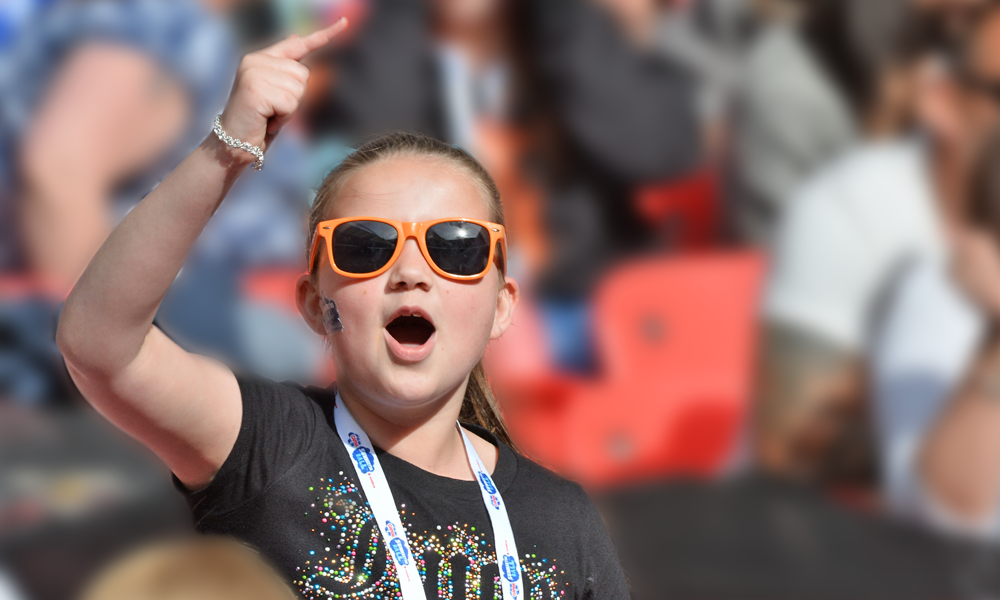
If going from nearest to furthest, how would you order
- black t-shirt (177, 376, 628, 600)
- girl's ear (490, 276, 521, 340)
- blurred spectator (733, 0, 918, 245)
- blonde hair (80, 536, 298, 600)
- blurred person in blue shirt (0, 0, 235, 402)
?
blonde hair (80, 536, 298, 600) → black t-shirt (177, 376, 628, 600) → girl's ear (490, 276, 521, 340) → blurred person in blue shirt (0, 0, 235, 402) → blurred spectator (733, 0, 918, 245)

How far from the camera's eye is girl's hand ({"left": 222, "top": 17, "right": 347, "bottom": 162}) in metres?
1.09

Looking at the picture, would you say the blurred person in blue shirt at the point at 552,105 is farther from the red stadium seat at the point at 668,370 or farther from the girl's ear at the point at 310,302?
the girl's ear at the point at 310,302

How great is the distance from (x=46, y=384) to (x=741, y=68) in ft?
7.68

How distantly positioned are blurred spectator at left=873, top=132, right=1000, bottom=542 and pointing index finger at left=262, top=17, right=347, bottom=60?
8.03 ft

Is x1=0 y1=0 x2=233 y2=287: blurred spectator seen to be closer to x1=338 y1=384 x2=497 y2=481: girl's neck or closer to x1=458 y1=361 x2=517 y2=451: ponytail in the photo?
x1=458 y1=361 x2=517 y2=451: ponytail

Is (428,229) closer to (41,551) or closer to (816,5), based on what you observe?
(41,551)

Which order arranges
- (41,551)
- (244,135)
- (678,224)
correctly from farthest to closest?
(678,224)
(41,551)
(244,135)

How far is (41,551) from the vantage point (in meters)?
2.95

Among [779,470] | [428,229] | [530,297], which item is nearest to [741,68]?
[530,297]

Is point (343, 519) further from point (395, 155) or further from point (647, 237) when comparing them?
point (647, 237)

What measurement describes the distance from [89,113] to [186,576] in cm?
258

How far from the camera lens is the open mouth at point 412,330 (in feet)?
4.30

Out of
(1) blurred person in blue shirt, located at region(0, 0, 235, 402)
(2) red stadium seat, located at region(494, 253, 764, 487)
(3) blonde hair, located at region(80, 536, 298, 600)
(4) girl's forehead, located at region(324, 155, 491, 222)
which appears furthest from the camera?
(2) red stadium seat, located at region(494, 253, 764, 487)

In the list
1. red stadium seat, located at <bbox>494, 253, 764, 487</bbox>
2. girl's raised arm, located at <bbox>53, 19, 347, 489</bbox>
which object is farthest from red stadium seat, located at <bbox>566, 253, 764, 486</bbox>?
girl's raised arm, located at <bbox>53, 19, 347, 489</bbox>
